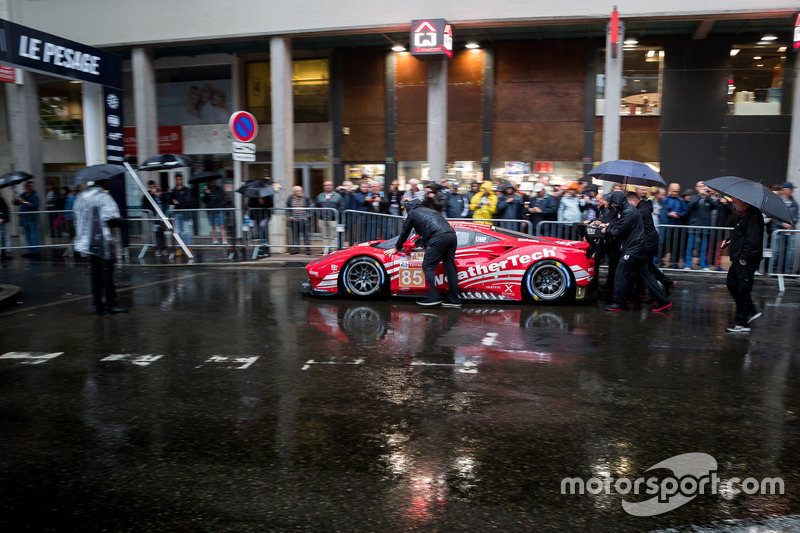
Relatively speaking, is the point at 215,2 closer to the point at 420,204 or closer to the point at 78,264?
the point at 78,264

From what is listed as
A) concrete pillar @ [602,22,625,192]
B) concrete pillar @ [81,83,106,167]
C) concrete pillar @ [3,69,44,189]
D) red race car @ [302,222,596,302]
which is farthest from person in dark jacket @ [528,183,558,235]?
concrete pillar @ [3,69,44,189]

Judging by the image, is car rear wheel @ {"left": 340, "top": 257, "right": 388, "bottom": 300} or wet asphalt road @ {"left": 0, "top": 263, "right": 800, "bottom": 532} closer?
wet asphalt road @ {"left": 0, "top": 263, "right": 800, "bottom": 532}

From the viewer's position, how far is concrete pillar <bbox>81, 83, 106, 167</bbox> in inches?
613

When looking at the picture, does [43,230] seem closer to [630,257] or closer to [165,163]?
[165,163]

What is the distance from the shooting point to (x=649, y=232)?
9.38m

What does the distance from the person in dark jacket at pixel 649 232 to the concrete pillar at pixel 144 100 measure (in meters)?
16.1

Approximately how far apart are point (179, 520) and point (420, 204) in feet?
23.0

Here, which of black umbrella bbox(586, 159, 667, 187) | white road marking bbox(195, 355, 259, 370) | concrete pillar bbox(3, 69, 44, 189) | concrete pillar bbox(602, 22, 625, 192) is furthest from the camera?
concrete pillar bbox(3, 69, 44, 189)

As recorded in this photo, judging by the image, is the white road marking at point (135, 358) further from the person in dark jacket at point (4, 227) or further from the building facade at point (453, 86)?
the building facade at point (453, 86)

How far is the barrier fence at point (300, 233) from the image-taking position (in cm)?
1267

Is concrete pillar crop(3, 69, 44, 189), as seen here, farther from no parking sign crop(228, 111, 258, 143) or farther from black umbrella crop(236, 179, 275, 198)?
no parking sign crop(228, 111, 258, 143)

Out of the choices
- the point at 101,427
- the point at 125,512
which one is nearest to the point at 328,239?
the point at 101,427

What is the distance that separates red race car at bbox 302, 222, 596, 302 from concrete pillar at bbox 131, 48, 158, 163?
13165mm

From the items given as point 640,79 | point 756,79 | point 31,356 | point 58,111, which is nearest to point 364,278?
point 31,356
